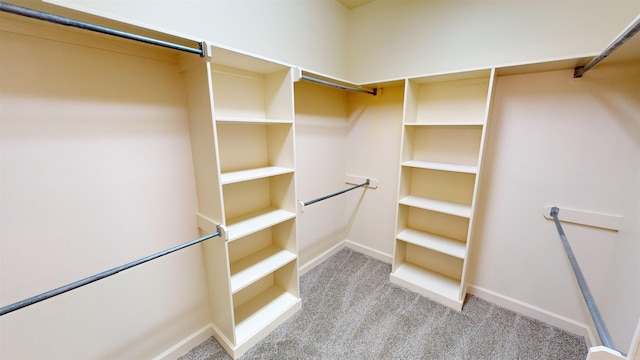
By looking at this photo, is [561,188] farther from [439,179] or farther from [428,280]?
[428,280]

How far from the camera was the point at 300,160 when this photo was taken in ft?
7.72

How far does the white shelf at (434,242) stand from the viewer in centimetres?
209

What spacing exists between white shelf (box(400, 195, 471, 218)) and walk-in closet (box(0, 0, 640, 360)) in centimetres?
3

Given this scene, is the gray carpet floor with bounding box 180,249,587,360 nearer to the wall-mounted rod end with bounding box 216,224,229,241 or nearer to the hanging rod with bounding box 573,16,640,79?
the wall-mounted rod end with bounding box 216,224,229,241

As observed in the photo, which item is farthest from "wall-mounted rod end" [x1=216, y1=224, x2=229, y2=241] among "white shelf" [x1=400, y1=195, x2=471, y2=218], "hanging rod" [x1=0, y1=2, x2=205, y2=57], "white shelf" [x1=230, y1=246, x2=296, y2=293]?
"white shelf" [x1=400, y1=195, x2=471, y2=218]

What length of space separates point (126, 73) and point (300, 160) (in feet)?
4.63

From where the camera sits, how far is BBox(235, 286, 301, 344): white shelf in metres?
1.76

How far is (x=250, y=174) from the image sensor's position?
1675 millimetres

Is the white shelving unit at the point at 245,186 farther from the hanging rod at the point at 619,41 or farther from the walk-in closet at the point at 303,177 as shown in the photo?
the hanging rod at the point at 619,41

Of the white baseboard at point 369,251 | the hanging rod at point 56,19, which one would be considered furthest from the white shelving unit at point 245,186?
the white baseboard at point 369,251

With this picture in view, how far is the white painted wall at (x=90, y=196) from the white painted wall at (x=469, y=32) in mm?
1946

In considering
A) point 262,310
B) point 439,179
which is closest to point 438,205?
point 439,179

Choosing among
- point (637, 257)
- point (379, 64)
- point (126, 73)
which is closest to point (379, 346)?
point (637, 257)

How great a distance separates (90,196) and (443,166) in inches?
94.3
